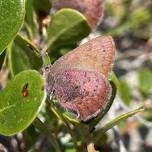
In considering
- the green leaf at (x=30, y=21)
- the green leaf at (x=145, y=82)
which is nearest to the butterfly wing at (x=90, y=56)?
the green leaf at (x=30, y=21)

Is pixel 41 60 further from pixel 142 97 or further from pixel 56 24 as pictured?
pixel 142 97

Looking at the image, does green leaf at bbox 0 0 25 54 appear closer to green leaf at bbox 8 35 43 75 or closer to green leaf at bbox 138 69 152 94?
green leaf at bbox 8 35 43 75

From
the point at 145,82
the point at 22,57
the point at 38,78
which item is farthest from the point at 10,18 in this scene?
the point at 145,82

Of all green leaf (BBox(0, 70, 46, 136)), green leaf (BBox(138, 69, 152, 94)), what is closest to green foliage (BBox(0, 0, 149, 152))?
green leaf (BBox(0, 70, 46, 136))

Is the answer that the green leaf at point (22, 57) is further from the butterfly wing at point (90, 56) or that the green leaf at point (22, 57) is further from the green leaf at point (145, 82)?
the green leaf at point (145, 82)

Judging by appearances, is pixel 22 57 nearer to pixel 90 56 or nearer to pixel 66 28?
pixel 66 28

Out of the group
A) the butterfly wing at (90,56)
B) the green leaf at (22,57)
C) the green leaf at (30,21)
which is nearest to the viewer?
the butterfly wing at (90,56)
